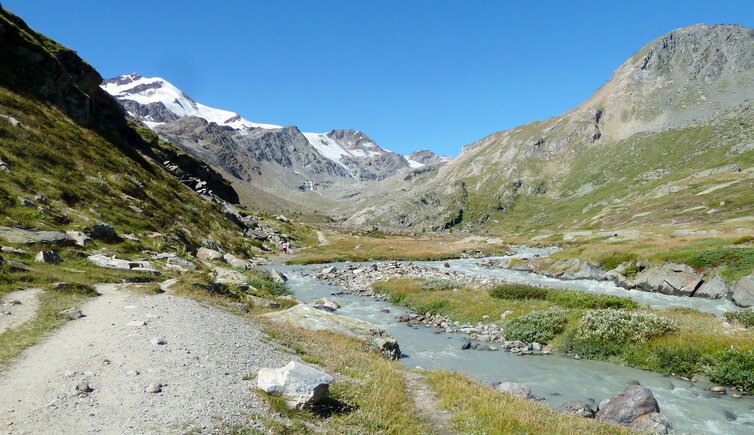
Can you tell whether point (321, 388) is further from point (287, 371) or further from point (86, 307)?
point (86, 307)

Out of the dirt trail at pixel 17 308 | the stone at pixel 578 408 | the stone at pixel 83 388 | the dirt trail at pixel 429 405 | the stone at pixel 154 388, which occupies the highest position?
the dirt trail at pixel 17 308

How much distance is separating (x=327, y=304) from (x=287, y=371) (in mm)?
28426

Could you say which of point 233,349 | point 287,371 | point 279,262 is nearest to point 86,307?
point 233,349

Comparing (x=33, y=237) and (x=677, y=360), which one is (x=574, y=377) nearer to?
(x=677, y=360)

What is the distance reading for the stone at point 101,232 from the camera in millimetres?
31141

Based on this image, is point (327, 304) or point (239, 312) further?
point (327, 304)

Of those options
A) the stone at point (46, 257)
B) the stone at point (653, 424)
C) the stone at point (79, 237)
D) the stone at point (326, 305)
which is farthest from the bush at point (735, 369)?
the stone at point (79, 237)

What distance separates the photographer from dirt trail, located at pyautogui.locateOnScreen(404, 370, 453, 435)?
11.5m

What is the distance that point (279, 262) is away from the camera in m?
79.1

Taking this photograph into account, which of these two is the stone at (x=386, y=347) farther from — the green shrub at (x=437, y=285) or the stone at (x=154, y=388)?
the green shrub at (x=437, y=285)

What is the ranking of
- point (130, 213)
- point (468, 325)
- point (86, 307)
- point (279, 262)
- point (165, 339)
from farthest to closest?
point (279, 262)
point (130, 213)
point (468, 325)
point (86, 307)
point (165, 339)

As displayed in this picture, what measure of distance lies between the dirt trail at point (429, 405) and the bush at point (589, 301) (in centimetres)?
2396

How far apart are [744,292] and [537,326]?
77.0 ft

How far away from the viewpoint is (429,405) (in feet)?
42.8
